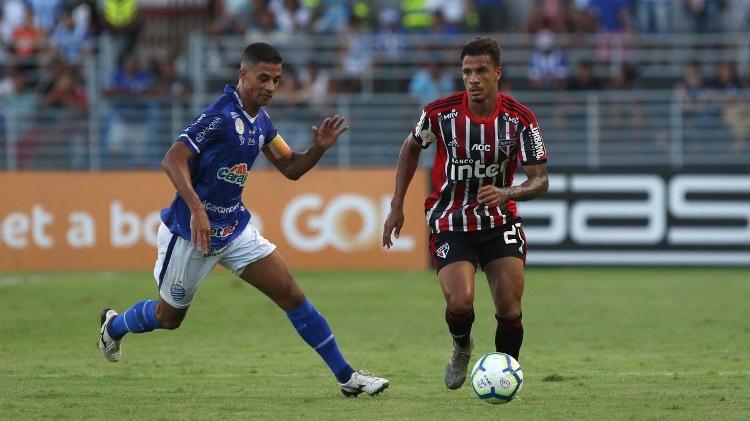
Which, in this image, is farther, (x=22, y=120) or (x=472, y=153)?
(x=22, y=120)

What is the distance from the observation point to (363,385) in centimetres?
852

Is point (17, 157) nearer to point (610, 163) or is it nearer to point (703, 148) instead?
point (610, 163)

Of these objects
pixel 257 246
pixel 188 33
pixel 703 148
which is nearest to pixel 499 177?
pixel 257 246

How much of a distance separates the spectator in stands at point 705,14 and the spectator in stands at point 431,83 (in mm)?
4455

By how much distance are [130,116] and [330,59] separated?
11.9ft

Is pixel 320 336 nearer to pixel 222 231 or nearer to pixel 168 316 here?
pixel 222 231

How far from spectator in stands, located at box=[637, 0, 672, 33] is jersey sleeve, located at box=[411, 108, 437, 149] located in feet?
50.4

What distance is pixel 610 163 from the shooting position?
2134cm

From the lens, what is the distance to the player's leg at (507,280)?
8500 millimetres

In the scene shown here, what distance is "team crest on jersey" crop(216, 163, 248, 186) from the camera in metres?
8.52

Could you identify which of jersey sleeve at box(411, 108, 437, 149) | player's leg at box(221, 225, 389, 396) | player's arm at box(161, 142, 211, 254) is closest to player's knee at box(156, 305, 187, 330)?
player's leg at box(221, 225, 389, 396)

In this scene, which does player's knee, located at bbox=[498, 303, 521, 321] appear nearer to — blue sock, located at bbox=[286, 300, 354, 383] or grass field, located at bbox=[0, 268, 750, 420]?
grass field, located at bbox=[0, 268, 750, 420]

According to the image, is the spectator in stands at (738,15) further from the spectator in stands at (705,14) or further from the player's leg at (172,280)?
the player's leg at (172,280)

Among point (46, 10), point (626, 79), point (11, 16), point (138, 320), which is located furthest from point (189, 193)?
point (46, 10)
